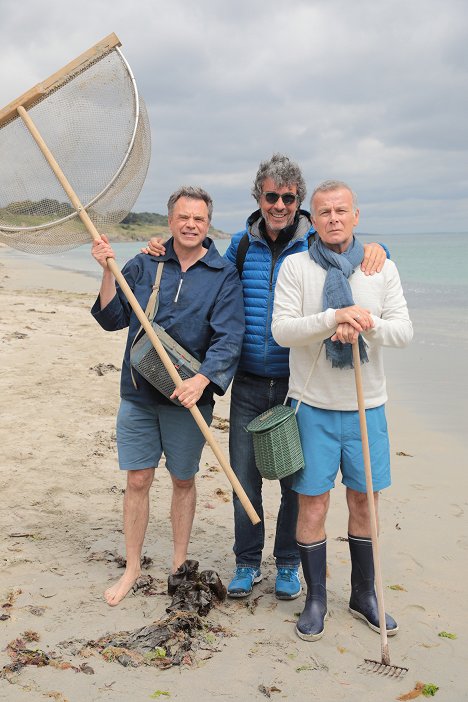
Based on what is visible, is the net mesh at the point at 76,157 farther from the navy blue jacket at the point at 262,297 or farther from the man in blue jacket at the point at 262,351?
the navy blue jacket at the point at 262,297

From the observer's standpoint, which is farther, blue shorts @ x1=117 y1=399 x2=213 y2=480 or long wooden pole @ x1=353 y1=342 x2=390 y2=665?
blue shorts @ x1=117 y1=399 x2=213 y2=480

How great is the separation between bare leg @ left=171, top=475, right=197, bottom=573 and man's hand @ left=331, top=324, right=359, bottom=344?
141 cm

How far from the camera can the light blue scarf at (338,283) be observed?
3.38 metres

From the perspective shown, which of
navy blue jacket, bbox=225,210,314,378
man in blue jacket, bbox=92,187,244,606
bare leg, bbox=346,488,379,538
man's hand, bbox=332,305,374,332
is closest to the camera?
man's hand, bbox=332,305,374,332

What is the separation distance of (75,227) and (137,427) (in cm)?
119

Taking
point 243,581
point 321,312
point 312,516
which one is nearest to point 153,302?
point 321,312

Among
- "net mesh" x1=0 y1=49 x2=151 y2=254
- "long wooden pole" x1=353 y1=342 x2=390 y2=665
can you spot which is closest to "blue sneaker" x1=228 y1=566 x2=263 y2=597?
"long wooden pole" x1=353 y1=342 x2=390 y2=665

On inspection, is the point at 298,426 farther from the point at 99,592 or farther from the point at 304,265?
the point at 99,592

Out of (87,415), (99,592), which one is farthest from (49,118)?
(87,415)

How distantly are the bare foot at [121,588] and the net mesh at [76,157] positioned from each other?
1970 mm

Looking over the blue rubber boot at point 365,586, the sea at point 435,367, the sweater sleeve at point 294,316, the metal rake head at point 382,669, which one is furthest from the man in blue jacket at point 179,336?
the sea at point 435,367

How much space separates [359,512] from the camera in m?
3.73

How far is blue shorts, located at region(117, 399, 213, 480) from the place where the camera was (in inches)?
158

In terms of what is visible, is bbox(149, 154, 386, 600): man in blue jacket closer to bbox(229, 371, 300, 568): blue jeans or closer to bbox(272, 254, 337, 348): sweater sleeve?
bbox(229, 371, 300, 568): blue jeans
